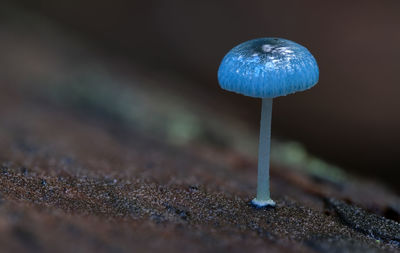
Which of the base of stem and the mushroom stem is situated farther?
the base of stem

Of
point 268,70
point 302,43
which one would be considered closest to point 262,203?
point 268,70

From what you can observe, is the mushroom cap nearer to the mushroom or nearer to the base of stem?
the mushroom

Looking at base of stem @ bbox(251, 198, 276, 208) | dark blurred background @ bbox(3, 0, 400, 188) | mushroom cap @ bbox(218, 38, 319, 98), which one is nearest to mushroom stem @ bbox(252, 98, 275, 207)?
base of stem @ bbox(251, 198, 276, 208)

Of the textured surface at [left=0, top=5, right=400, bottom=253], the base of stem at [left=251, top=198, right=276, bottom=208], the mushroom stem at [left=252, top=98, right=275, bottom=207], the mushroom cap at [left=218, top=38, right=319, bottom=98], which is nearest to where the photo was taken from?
the textured surface at [left=0, top=5, right=400, bottom=253]

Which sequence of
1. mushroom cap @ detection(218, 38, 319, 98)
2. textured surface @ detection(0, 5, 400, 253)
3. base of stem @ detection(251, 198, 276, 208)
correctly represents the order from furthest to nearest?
base of stem @ detection(251, 198, 276, 208) < mushroom cap @ detection(218, 38, 319, 98) < textured surface @ detection(0, 5, 400, 253)

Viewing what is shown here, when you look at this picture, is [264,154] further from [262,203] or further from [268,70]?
[268,70]

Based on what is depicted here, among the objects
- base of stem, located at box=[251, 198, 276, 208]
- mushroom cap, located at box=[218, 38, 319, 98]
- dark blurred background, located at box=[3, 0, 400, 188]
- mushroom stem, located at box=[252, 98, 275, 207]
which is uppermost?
dark blurred background, located at box=[3, 0, 400, 188]

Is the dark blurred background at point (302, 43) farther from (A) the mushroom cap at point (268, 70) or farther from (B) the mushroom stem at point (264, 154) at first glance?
(A) the mushroom cap at point (268, 70)
